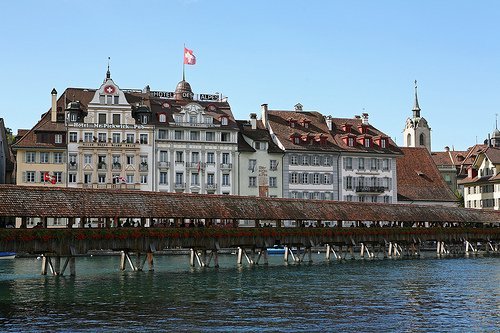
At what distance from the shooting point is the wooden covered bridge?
45.8m

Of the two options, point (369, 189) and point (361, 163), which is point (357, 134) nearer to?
point (361, 163)

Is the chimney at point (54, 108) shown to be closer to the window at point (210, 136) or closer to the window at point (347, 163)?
the window at point (210, 136)

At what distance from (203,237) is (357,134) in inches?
1849

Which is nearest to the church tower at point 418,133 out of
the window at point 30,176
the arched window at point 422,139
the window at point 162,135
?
the arched window at point 422,139

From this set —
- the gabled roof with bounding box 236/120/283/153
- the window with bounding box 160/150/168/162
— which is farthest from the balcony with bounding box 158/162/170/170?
the gabled roof with bounding box 236/120/283/153

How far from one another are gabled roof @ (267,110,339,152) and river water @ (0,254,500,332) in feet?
116

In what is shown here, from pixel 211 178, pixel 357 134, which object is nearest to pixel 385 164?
pixel 357 134

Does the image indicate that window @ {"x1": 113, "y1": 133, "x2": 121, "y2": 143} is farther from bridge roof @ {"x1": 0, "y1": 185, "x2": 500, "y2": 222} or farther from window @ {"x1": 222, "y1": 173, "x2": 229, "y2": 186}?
bridge roof @ {"x1": 0, "y1": 185, "x2": 500, "y2": 222}

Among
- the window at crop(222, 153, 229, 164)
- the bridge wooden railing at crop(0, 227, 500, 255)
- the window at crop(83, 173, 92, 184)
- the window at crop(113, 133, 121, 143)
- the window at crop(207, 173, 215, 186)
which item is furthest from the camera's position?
the window at crop(222, 153, 229, 164)

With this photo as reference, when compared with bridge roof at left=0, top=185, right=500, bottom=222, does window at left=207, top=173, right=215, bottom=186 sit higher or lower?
higher

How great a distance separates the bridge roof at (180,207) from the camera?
150 ft

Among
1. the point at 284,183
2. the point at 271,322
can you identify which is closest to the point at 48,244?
the point at 271,322

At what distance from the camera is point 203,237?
55.6m

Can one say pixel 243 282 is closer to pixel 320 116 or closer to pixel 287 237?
pixel 287 237
